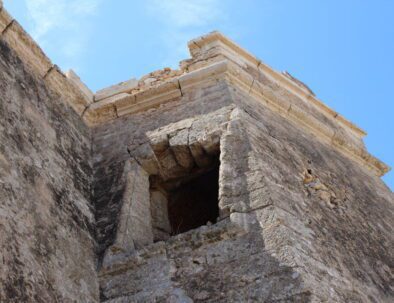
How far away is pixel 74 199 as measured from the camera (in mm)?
4707

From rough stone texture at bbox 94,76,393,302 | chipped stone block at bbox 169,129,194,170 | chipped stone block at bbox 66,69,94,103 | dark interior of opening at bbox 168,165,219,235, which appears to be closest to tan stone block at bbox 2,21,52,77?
chipped stone block at bbox 66,69,94,103

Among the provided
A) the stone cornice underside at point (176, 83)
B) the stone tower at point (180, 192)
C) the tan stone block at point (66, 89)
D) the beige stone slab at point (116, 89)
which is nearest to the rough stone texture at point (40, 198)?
the stone tower at point (180, 192)

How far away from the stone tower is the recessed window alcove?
0.01 m

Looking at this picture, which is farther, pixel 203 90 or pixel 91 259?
pixel 203 90

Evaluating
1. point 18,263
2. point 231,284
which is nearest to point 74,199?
point 18,263

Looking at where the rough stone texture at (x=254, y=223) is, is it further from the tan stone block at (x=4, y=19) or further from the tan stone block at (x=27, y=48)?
the tan stone block at (x=4, y=19)

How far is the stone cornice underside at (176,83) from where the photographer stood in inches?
215

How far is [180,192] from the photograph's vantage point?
5871 mm

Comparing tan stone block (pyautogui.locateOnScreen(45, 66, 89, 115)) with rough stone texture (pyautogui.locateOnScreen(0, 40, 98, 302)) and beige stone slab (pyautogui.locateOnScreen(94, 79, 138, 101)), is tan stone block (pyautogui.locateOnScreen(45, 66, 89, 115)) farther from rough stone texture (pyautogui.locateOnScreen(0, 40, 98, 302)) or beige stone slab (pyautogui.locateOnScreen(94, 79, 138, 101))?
beige stone slab (pyautogui.locateOnScreen(94, 79, 138, 101))

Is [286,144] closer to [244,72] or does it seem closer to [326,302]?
[244,72]

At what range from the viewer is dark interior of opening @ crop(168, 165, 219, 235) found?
588 cm

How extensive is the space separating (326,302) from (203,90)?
297 cm

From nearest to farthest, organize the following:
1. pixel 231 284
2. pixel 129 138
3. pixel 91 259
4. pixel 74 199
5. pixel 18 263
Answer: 1. pixel 18 263
2. pixel 231 284
3. pixel 91 259
4. pixel 74 199
5. pixel 129 138

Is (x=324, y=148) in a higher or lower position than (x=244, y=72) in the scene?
lower
